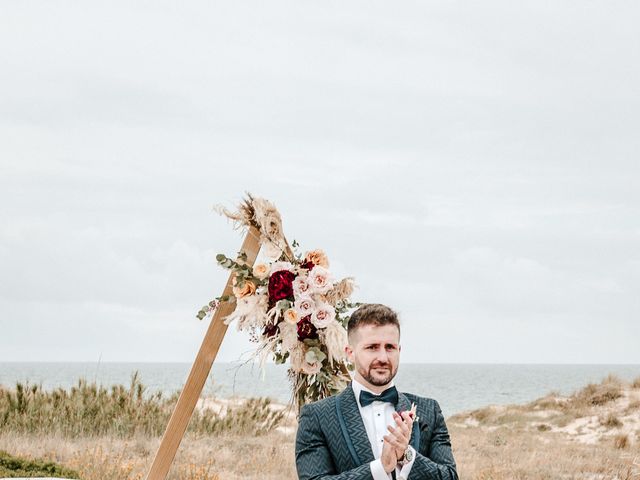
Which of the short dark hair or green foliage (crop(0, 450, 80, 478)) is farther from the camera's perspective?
green foliage (crop(0, 450, 80, 478))

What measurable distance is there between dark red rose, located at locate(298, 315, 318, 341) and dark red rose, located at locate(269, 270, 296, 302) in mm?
183

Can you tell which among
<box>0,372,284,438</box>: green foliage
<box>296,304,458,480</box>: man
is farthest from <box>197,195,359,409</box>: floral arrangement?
<box>0,372,284,438</box>: green foliage

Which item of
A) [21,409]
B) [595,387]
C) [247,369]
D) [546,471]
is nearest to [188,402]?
[247,369]

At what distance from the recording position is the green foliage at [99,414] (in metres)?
11.4

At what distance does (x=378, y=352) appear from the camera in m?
3.49

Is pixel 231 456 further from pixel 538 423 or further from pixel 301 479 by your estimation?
pixel 538 423

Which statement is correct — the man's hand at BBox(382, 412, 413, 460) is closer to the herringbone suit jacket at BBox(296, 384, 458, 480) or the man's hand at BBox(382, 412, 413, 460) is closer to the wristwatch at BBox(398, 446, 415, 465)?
the wristwatch at BBox(398, 446, 415, 465)

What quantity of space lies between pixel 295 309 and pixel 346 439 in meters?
1.74

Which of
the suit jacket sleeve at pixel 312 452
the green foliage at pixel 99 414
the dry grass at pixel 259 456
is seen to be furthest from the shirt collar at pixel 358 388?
the green foliage at pixel 99 414

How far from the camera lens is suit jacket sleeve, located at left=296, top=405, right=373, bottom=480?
3.58 meters

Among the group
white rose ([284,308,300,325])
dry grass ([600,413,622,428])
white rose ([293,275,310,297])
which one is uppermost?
white rose ([293,275,310,297])

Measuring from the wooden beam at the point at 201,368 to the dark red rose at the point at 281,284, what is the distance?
238mm

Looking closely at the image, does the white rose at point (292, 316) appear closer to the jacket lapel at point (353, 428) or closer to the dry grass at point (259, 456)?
the jacket lapel at point (353, 428)

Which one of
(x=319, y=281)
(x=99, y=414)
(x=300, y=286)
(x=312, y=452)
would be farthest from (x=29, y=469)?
(x=99, y=414)
